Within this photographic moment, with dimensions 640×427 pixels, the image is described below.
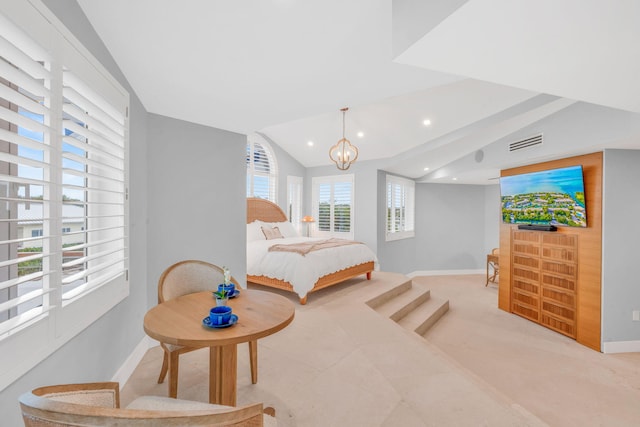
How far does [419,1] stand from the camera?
1266 mm

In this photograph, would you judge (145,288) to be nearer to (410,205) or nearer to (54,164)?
(54,164)

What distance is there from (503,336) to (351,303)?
204 centimetres

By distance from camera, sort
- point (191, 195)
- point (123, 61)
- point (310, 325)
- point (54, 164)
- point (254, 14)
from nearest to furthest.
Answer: point (54, 164) → point (254, 14) → point (123, 61) → point (191, 195) → point (310, 325)

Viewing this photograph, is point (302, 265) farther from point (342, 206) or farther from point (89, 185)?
point (342, 206)

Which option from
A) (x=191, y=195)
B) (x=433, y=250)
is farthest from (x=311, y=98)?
(x=433, y=250)

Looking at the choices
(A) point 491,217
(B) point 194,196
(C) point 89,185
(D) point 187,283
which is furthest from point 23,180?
(A) point 491,217

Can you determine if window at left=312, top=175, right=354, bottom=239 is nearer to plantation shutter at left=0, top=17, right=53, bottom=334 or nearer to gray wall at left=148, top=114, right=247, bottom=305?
gray wall at left=148, top=114, right=247, bottom=305

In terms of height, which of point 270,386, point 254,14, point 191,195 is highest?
point 254,14

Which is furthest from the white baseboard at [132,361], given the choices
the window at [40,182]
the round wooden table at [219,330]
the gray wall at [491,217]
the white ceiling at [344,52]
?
the gray wall at [491,217]

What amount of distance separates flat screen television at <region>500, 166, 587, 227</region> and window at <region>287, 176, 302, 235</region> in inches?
169

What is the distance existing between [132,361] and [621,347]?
16.7ft

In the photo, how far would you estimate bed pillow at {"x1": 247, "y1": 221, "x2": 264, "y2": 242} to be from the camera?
5273mm

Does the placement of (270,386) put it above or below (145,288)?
below

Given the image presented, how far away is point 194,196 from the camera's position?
2.91m
